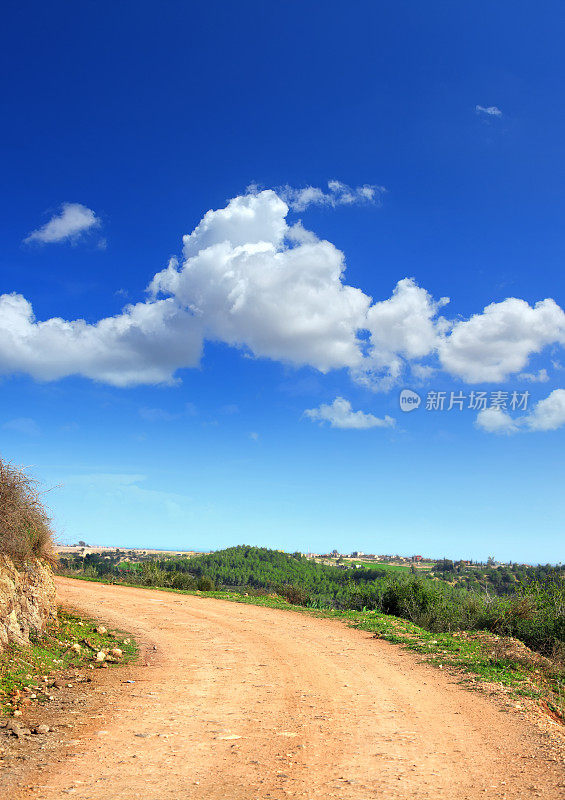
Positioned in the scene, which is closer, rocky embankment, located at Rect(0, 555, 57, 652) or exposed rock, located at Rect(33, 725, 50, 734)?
exposed rock, located at Rect(33, 725, 50, 734)

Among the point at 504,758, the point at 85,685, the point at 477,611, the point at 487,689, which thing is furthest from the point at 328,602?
the point at 504,758

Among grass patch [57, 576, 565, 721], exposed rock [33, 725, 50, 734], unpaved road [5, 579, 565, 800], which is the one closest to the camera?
unpaved road [5, 579, 565, 800]

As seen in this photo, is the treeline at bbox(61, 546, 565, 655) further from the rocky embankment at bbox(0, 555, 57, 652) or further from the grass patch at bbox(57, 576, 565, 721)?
the rocky embankment at bbox(0, 555, 57, 652)

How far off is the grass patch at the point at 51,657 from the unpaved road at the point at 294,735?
42.1 inches

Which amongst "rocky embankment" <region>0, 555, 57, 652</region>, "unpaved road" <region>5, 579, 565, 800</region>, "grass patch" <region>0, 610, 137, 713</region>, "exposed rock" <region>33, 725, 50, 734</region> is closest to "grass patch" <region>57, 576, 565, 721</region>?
"unpaved road" <region>5, 579, 565, 800</region>

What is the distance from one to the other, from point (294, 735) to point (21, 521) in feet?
31.0

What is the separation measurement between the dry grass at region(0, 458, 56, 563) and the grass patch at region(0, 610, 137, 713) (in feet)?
7.54

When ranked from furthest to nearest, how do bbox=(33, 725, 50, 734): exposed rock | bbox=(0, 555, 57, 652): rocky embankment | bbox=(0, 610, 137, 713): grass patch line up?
bbox=(0, 555, 57, 652): rocky embankment, bbox=(0, 610, 137, 713): grass patch, bbox=(33, 725, 50, 734): exposed rock

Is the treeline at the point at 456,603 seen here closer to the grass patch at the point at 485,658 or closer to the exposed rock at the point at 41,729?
the grass patch at the point at 485,658

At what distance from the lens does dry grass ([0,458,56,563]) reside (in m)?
13.4

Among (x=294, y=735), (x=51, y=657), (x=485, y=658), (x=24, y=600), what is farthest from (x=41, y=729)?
(x=485, y=658)

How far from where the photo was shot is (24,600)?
13.4 m

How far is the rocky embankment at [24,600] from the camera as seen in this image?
40.3ft

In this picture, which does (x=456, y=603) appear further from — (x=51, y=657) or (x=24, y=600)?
(x=24, y=600)
